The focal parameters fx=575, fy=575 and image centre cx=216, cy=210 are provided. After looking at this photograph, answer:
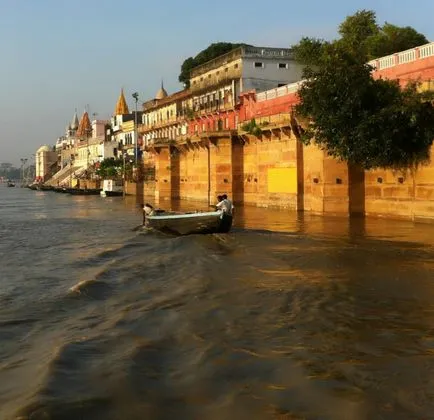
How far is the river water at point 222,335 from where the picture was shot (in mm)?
4480

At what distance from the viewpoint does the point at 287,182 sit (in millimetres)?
28000

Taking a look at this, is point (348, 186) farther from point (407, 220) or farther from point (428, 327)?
point (428, 327)

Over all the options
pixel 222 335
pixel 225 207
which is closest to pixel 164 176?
pixel 225 207

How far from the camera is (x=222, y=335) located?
20.9ft

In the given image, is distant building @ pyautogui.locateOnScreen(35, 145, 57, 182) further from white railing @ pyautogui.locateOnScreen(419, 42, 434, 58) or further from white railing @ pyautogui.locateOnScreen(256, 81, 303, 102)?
white railing @ pyautogui.locateOnScreen(419, 42, 434, 58)

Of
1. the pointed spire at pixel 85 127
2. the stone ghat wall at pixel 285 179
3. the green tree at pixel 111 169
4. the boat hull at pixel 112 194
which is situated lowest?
the boat hull at pixel 112 194

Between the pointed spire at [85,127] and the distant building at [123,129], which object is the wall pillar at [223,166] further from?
the pointed spire at [85,127]

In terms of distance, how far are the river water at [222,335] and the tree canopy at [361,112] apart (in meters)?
7.18

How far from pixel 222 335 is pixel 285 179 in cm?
2224

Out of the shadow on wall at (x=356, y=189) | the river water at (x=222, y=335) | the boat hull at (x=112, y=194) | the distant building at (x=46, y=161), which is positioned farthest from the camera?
the distant building at (x=46, y=161)

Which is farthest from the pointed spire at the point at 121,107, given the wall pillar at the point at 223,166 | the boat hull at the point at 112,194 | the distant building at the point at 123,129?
the wall pillar at the point at 223,166

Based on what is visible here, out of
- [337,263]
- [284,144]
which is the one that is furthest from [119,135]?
[337,263]

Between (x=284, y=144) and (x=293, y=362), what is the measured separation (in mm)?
23571

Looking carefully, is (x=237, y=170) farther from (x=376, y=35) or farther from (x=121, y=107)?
(x=121, y=107)
